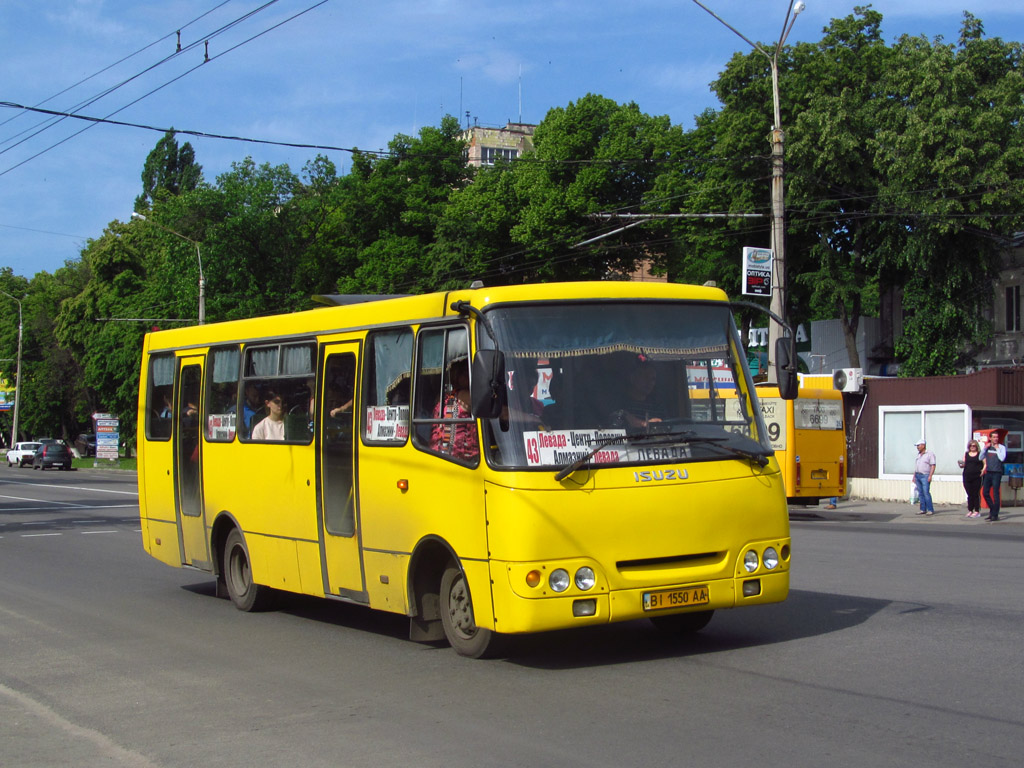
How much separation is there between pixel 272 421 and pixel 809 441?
62.8 ft

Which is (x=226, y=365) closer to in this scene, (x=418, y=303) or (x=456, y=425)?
(x=418, y=303)

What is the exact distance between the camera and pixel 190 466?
1249 cm

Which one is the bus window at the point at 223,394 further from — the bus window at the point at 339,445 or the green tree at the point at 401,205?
the green tree at the point at 401,205

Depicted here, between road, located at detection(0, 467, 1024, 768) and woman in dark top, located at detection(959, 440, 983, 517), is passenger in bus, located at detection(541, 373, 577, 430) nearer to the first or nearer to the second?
road, located at detection(0, 467, 1024, 768)

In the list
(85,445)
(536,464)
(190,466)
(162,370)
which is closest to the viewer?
(536,464)

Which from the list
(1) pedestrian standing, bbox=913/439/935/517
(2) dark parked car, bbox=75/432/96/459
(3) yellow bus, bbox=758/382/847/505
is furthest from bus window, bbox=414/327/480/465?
(2) dark parked car, bbox=75/432/96/459

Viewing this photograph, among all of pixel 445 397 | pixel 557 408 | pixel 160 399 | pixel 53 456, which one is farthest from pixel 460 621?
pixel 53 456

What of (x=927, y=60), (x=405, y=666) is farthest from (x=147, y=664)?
(x=927, y=60)

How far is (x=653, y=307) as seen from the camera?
8.38 meters

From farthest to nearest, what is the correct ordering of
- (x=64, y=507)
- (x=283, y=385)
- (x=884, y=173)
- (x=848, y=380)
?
(x=884, y=173), (x=848, y=380), (x=64, y=507), (x=283, y=385)

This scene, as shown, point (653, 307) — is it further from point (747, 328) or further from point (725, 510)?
point (747, 328)

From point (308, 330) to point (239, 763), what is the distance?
5.11 meters

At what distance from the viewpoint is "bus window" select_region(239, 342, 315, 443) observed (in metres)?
10.2

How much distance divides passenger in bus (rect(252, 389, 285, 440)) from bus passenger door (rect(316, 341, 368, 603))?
76 cm
